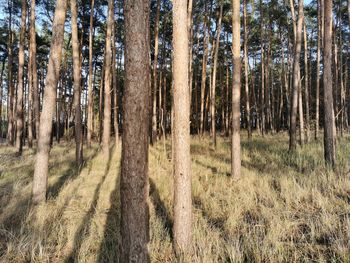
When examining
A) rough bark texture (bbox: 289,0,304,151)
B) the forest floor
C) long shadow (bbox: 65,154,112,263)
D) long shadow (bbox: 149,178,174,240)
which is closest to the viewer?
the forest floor

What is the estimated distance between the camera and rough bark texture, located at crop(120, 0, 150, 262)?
3.48 metres

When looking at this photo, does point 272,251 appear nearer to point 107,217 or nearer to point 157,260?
point 157,260

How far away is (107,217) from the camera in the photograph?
206 inches

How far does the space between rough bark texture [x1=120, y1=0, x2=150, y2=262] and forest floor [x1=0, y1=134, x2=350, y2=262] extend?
0.52 m

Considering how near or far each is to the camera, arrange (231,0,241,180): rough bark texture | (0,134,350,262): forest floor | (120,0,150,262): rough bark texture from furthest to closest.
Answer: (231,0,241,180): rough bark texture → (0,134,350,262): forest floor → (120,0,150,262): rough bark texture

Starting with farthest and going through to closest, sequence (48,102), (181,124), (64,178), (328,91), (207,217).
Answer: (328,91) → (64,178) → (48,102) → (207,217) → (181,124)

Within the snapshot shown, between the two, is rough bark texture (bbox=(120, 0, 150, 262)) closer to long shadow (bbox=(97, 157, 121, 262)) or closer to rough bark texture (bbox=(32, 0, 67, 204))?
long shadow (bbox=(97, 157, 121, 262))

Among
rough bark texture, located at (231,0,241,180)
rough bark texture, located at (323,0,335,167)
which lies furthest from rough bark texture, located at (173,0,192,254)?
rough bark texture, located at (323,0,335,167)

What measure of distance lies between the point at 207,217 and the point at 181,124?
2015mm

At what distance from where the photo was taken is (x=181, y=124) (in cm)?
420

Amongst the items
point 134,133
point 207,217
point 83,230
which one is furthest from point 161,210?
point 134,133

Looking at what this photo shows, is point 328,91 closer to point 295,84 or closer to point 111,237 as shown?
point 295,84

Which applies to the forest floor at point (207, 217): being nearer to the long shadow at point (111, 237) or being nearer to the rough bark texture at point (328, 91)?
the long shadow at point (111, 237)

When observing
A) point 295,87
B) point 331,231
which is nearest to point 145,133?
point 331,231
